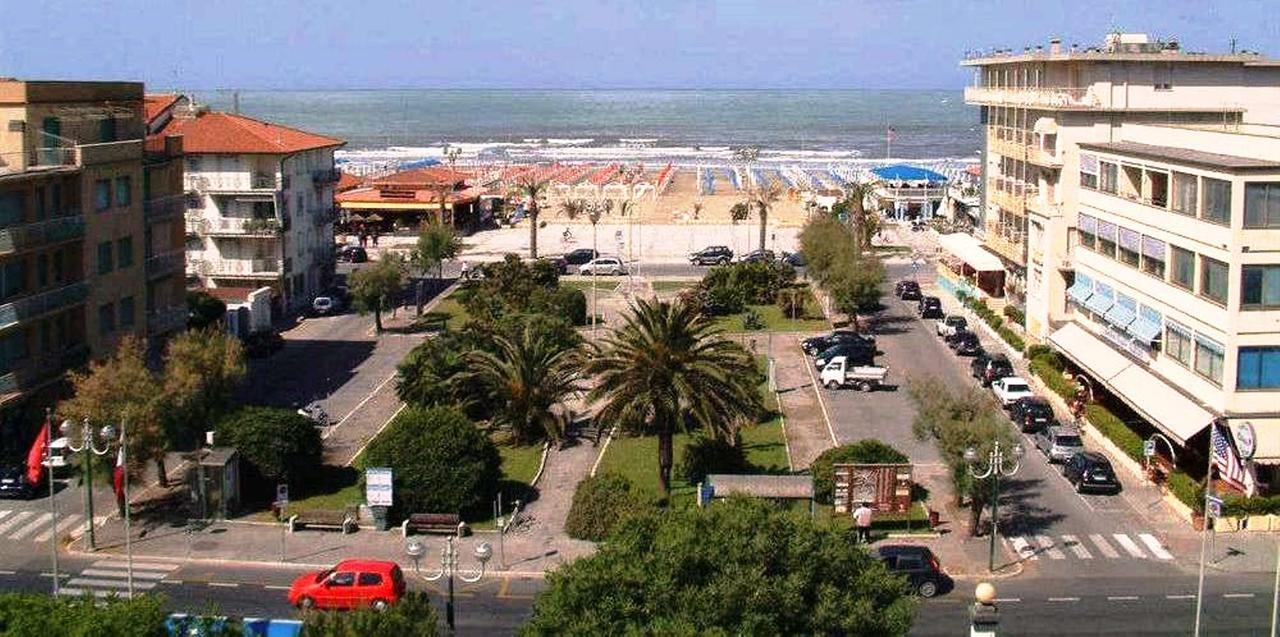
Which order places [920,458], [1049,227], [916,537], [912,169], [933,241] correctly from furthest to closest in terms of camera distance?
1. [912,169]
2. [933,241]
3. [1049,227]
4. [920,458]
5. [916,537]

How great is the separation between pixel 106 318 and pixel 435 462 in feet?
55.7

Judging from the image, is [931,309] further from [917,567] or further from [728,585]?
[728,585]

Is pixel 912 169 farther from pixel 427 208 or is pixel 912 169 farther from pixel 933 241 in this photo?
pixel 427 208

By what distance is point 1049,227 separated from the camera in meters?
51.9

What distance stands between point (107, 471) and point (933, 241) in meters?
68.8

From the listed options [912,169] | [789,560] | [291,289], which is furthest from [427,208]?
[789,560]

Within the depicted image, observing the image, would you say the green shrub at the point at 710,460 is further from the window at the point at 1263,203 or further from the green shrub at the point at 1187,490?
the window at the point at 1263,203

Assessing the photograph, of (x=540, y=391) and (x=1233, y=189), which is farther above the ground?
(x=1233, y=189)

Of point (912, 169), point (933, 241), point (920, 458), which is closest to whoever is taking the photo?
point (920, 458)

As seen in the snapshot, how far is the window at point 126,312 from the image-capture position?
46625 millimetres

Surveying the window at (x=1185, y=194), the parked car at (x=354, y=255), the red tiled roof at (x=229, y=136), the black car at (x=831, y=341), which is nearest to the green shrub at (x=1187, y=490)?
the window at (x=1185, y=194)

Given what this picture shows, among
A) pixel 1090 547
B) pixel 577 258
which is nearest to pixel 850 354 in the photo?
pixel 1090 547

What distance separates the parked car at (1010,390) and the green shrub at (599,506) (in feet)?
56.7

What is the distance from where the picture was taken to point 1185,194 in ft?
126
